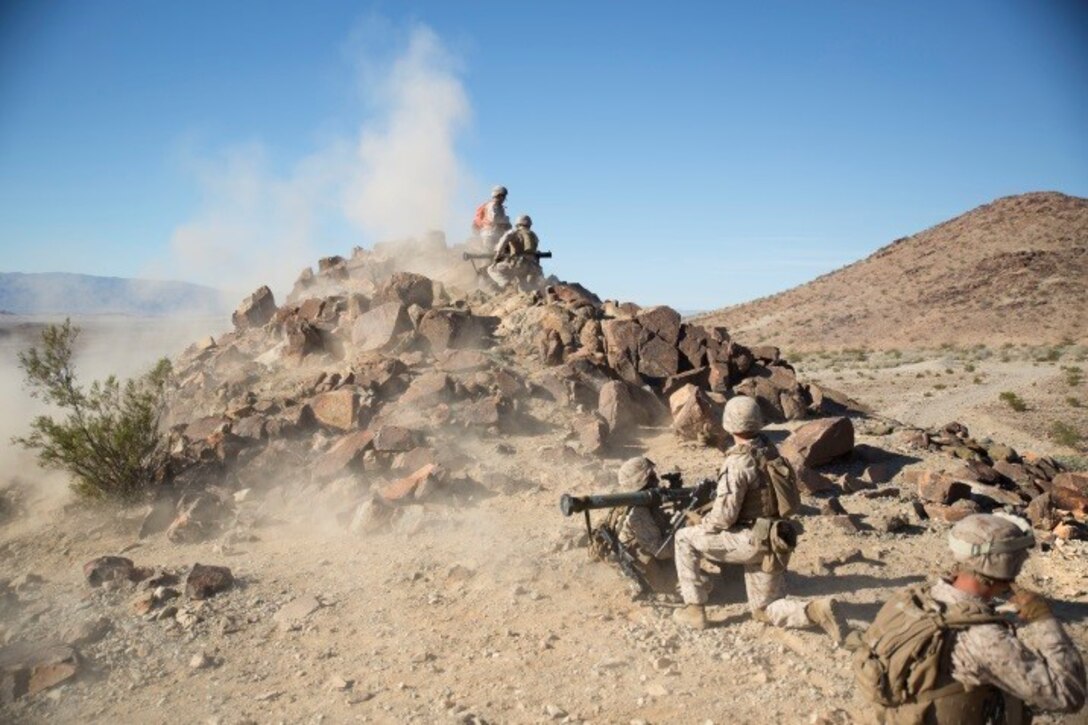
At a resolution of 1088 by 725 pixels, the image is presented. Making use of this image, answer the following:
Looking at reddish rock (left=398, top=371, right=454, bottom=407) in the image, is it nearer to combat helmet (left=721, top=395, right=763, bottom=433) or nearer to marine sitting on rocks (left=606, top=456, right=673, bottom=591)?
marine sitting on rocks (left=606, top=456, right=673, bottom=591)

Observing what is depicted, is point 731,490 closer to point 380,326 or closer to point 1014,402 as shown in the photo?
point 380,326

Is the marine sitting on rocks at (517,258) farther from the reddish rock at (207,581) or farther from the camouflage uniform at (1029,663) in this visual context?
the camouflage uniform at (1029,663)

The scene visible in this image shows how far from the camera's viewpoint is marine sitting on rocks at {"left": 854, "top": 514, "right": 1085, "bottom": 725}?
2.68m

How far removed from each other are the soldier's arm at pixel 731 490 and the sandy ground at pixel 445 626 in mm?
877

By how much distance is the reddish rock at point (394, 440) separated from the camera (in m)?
8.40

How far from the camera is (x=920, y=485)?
24.5 feet

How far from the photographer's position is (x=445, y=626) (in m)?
5.13

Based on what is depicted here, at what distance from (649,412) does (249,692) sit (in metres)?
6.72

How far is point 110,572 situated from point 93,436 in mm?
3116

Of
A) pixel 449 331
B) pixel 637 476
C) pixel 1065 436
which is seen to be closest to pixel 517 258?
pixel 449 331

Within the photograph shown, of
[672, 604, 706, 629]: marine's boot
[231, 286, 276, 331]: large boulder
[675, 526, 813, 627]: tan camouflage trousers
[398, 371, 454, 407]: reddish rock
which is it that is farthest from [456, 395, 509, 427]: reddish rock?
[231, 286, 276, 331]: large boulder

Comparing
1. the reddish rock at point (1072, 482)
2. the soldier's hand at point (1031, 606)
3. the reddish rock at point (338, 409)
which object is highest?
the reddish rock at point (338, 409)

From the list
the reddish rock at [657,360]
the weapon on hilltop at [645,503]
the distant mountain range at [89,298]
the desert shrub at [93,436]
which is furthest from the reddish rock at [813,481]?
the distant mountain range at [89,298]

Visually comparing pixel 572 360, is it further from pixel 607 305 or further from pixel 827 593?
pixel 827 593
